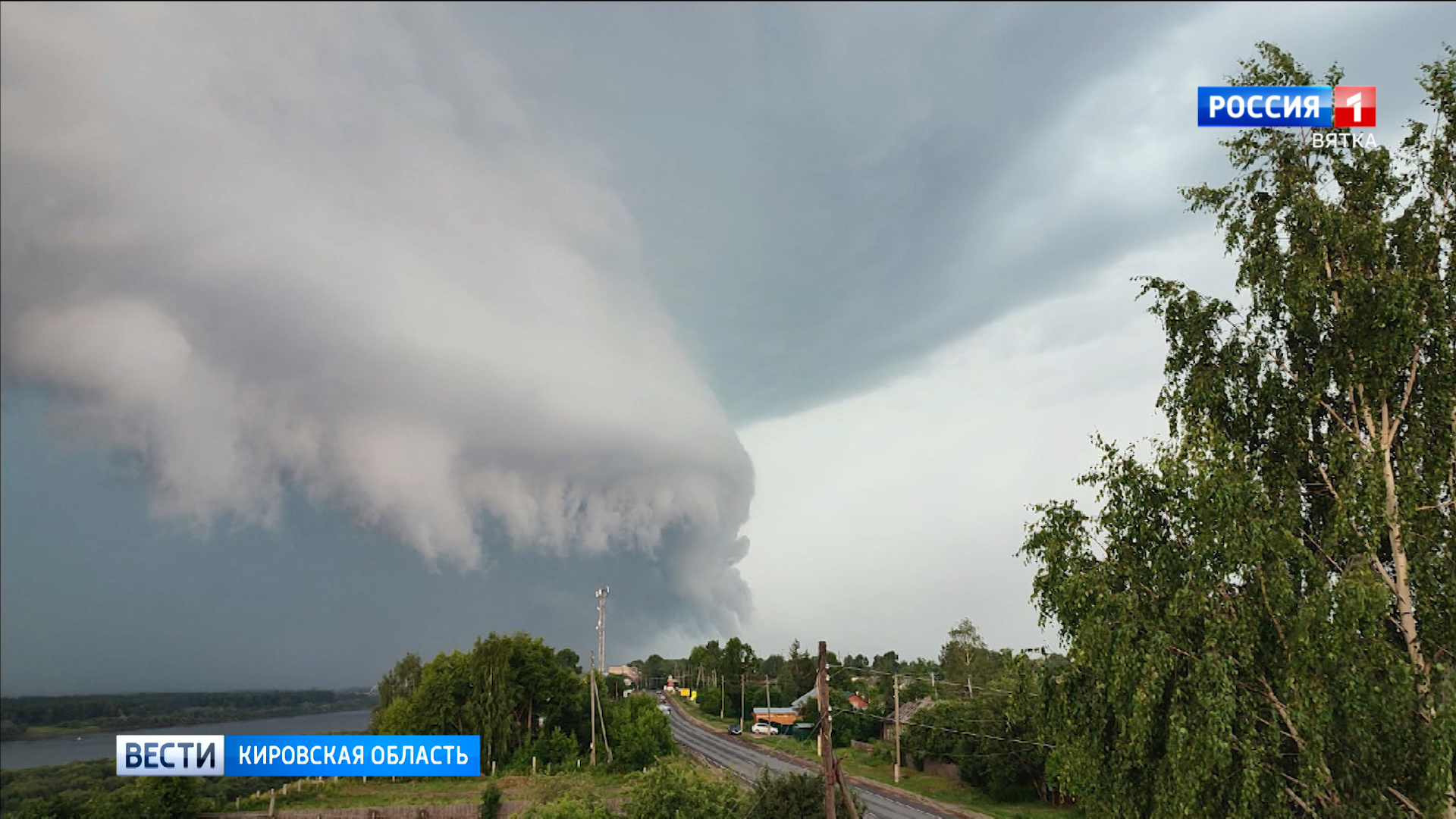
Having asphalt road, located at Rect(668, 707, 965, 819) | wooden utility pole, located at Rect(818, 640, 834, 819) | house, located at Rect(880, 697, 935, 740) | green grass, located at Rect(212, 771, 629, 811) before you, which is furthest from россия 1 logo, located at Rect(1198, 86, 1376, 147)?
house, located at Rect(880, 697, 935, 740)

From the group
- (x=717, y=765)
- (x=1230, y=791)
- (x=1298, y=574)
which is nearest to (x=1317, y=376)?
(x=1298, y=574)

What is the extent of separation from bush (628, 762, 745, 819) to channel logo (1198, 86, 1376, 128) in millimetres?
30404

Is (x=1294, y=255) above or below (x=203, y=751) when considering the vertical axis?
above

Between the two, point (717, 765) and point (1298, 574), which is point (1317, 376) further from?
point (717, 765)

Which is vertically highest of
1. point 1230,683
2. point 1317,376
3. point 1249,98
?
point 1249,98

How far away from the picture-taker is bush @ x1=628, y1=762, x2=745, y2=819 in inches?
1394

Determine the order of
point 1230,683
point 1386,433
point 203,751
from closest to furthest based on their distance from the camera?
point 1230,683 → point 1386,433 → point 203,751

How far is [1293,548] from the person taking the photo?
1480cm

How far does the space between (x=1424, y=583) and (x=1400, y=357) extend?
14.8 ft

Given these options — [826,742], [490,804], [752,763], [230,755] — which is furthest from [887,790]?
[230,755]

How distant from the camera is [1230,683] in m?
13.9

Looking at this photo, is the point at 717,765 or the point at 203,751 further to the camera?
the point at 717,765

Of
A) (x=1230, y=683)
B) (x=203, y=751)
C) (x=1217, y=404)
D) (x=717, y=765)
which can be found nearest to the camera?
(x=1230, y=683)

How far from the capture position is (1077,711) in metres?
16.9
